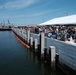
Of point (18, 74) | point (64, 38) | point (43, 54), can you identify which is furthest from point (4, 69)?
point (64, 38)

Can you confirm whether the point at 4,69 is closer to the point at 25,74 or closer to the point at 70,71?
the point at 25,74

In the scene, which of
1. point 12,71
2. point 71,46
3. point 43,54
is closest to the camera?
point 71,46

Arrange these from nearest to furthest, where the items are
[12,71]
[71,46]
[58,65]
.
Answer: [71,46]
[58,65]
[12,71]

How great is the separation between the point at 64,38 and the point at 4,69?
556 centimetres

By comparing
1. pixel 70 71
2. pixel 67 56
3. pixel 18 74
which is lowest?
pixel 18 74

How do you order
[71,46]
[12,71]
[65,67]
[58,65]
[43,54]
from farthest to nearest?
[43,54] → [12,71] → [58,65] → [65,67] → [71,46]

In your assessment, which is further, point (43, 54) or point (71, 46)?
point (43, 54)

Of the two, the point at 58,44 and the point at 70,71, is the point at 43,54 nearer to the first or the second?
the point at 58,44

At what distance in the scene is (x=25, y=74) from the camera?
48.8 ft

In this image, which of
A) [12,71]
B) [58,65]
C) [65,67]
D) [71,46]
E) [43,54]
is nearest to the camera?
[71,46]

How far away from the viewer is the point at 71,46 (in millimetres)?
12156

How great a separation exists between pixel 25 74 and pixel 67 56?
12.5 feet

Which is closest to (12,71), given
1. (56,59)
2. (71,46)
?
(56,59)

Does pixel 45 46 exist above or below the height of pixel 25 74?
above
